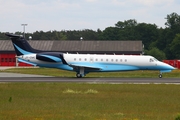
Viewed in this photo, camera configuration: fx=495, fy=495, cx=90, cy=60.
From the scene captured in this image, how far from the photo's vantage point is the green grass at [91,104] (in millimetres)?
18344

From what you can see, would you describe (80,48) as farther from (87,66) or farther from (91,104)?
(91,104)

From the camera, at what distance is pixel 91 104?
2269 cm

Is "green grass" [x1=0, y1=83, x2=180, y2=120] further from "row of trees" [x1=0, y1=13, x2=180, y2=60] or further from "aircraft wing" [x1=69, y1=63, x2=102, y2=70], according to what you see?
"row of trees" [x1=0, y1=13, x2=180, y2=60]

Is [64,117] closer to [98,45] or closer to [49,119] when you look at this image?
[49,119]

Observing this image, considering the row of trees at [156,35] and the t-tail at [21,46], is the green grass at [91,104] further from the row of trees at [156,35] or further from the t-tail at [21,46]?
the row of trees at [156,35]

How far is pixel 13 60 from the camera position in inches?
3890

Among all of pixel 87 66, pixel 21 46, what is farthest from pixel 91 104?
pixel 21 46

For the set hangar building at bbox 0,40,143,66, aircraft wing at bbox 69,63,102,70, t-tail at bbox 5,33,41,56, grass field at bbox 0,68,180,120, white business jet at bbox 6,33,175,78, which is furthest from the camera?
hangar building at bbox 0,40,143,66

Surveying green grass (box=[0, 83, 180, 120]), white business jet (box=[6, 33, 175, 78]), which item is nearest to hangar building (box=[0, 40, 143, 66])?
white business jet (box=[6, 33, 175, 78])

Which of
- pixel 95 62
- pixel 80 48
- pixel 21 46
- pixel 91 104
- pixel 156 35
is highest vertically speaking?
pixel 156 35

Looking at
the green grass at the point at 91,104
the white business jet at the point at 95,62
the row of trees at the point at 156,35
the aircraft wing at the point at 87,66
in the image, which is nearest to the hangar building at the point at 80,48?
the row of trees at the point at 156,35

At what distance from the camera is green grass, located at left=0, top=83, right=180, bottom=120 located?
Answer: 722 inches

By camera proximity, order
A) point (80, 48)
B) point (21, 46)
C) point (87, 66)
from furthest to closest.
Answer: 1. point (80, 48)
2. point (21, 46)
3. point (87, 66)

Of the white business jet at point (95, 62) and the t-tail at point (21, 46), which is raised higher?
the t-tail at point (21, 46)
